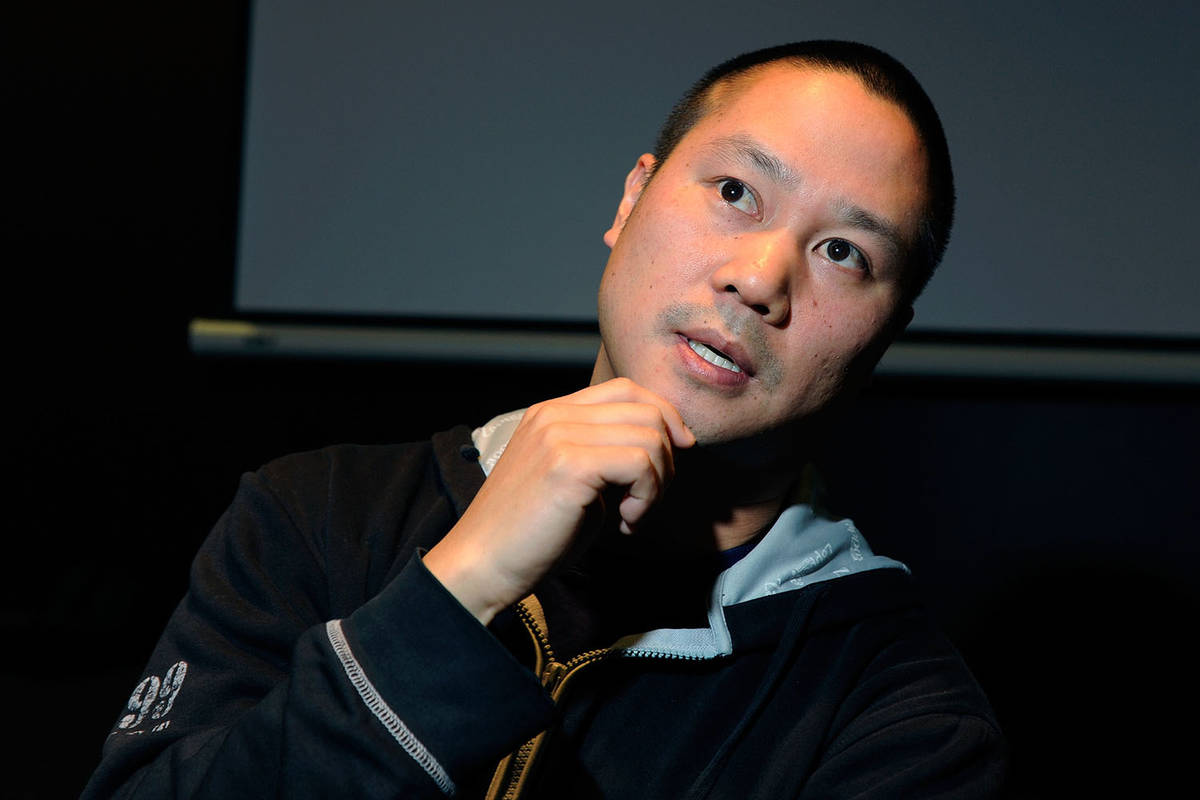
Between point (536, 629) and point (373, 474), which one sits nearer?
point (536, 629)

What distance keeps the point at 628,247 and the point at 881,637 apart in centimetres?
43

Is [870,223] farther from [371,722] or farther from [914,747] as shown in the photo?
[371,722]

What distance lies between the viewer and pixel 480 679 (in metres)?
0.68

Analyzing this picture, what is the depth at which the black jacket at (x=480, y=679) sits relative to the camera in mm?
679

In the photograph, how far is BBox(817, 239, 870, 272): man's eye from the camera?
0.93 meters

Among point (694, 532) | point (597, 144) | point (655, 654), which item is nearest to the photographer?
point (655, 654)

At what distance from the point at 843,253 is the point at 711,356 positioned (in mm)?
163

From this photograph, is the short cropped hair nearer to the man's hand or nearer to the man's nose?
the man's nose

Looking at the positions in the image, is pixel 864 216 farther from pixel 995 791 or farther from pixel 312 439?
pixel 312 439

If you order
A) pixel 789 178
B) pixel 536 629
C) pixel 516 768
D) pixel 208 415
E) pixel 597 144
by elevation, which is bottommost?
pixel 208 415

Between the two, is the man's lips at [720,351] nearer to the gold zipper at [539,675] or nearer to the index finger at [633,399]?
the index finger at [633,399]

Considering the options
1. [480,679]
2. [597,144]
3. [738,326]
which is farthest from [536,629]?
[597,144]

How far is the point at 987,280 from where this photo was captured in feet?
6.13

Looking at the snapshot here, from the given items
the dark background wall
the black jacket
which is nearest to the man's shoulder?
the black jacket
